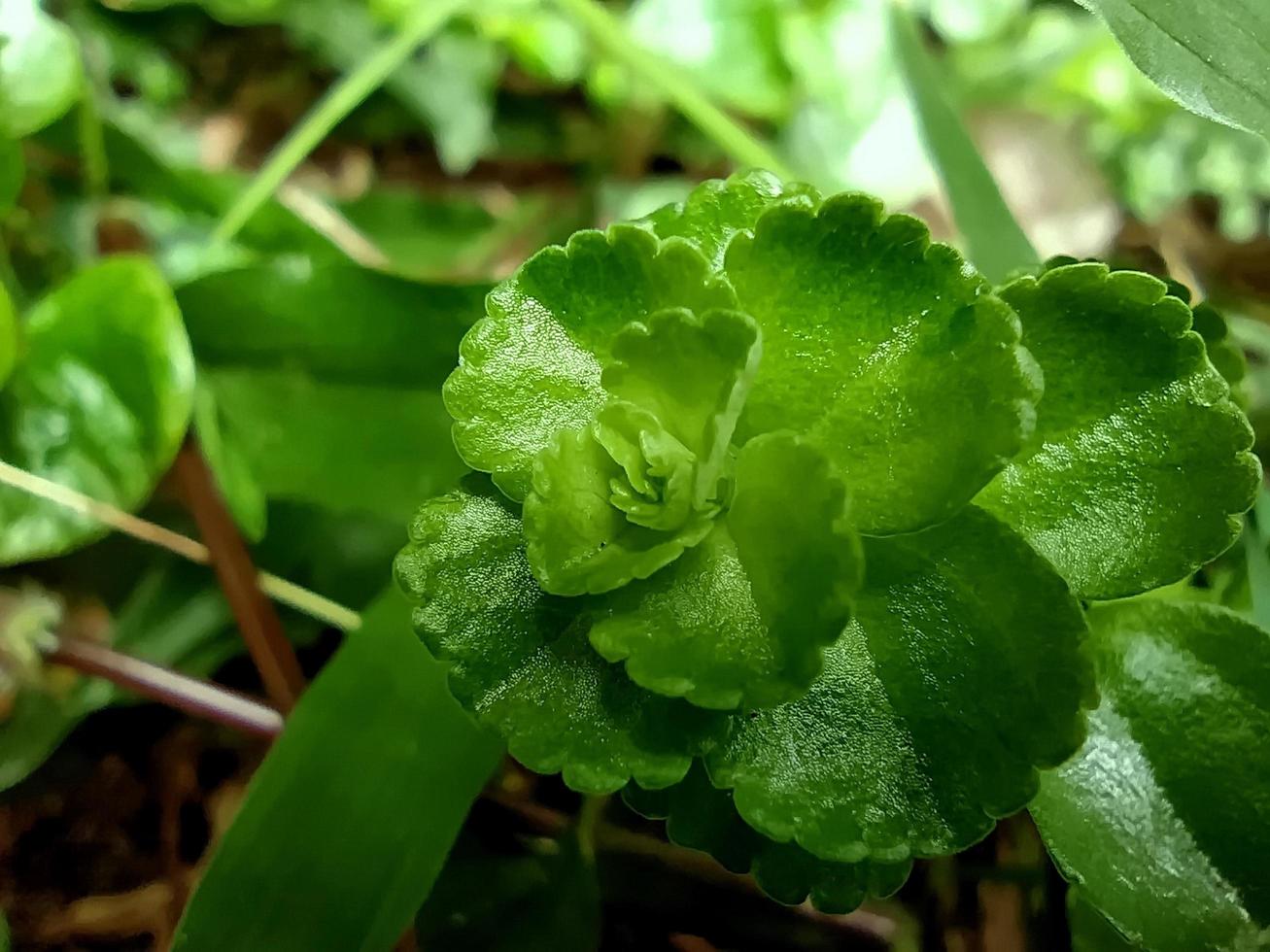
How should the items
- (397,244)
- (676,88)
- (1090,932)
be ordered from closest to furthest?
(1090,932) < (676,88) < (397,244)

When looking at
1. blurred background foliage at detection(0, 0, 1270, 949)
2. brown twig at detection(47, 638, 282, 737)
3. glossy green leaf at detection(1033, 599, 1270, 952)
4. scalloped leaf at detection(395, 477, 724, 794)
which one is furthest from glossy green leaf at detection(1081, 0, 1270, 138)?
brown twig at detection(47, 638, 282, 737)

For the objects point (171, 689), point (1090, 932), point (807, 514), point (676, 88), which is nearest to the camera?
point (807, 514)

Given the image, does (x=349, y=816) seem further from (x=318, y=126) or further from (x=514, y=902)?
(x=318, y=126)

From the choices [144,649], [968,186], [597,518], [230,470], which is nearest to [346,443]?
[230,470]

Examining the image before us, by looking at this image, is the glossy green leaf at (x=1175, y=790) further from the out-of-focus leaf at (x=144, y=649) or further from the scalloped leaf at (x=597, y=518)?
the out-of-focus leaf at (x=144, y=649)

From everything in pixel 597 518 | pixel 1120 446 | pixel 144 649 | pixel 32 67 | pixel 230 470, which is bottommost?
pixel 144 649

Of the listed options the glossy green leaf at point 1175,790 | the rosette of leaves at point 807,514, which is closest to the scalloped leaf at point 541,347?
the rosette of leaves at point 807,514

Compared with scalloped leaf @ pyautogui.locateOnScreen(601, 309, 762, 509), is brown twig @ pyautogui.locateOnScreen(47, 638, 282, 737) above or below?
below

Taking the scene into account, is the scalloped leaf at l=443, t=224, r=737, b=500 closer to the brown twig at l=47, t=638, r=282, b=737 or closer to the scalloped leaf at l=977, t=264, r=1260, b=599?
the scalloped leaf at l=977, t=264, r=1260, b=599
